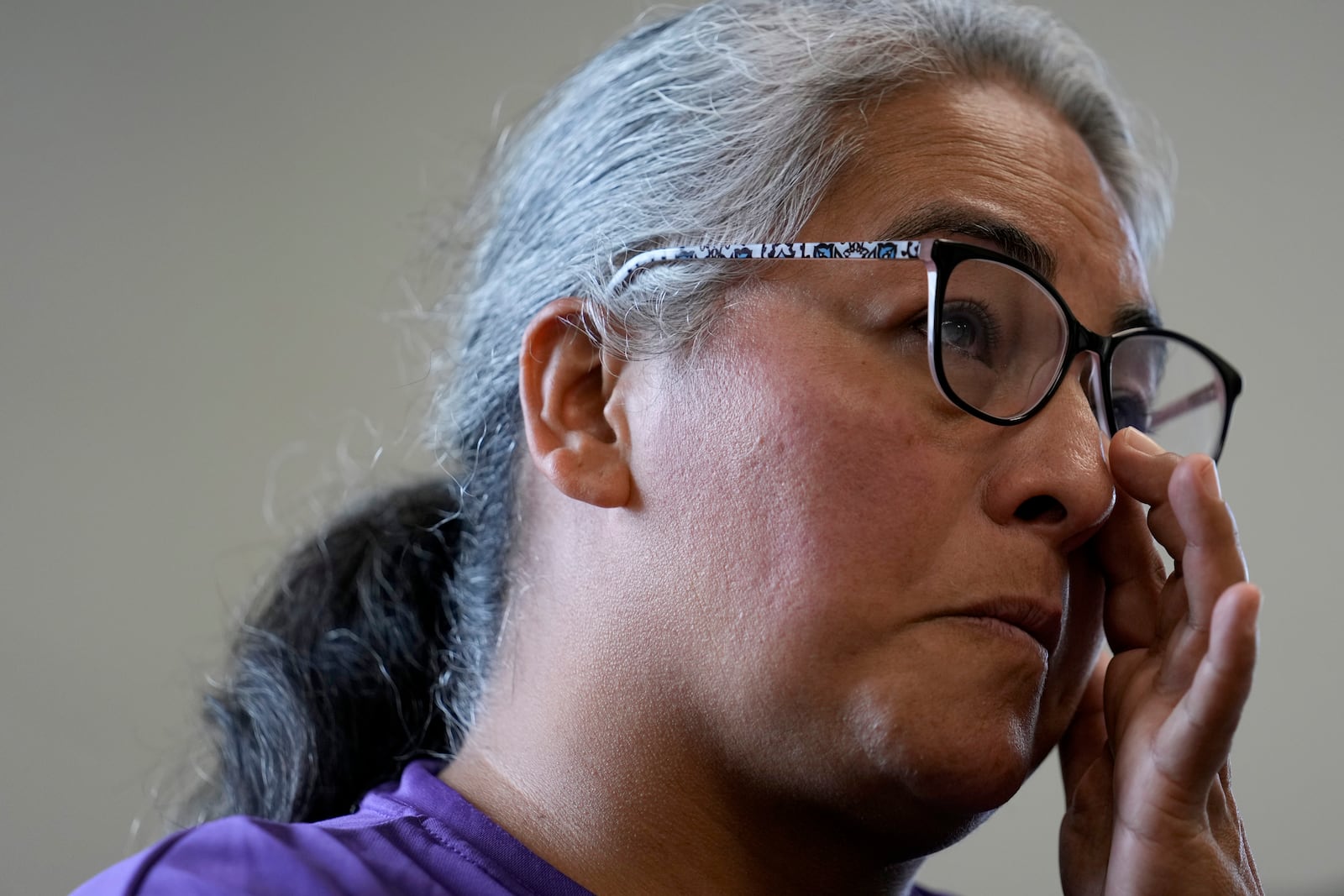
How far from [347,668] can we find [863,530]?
2.65ft

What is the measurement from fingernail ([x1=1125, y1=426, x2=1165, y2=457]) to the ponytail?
2.45 feet

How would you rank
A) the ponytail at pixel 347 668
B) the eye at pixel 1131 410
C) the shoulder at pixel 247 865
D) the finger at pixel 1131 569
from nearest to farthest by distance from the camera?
the shoulder at pixel 247 865, the finger at pixel 1131 569, the eye at pixel 1131 410, the ponytail at pixel 347 668

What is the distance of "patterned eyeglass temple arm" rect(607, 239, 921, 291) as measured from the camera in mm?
1146

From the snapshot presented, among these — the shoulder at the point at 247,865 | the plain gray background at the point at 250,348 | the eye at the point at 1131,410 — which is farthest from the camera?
the plain gray background at the point at 250,348

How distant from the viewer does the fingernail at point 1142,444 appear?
1158 millimetres

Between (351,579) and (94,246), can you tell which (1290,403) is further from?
(94,246)

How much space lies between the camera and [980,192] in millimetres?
1207

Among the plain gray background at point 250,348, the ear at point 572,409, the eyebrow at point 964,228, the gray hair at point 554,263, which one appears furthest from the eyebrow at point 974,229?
the plain gray background at point 250,348

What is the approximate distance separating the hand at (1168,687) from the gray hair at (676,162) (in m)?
0.46

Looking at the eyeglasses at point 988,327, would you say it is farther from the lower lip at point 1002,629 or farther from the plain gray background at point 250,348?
the plain gray background at point 250,348

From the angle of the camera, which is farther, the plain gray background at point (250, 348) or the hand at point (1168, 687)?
the plain gray background at point (250, 348)

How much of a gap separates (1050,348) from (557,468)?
515mm

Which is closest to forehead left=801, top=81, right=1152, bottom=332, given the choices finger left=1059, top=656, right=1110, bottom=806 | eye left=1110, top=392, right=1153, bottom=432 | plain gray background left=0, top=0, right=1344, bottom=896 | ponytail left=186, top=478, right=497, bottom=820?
eye left=1110, top=392, right=1153, bottom=432

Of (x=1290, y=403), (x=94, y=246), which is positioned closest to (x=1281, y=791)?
(x=1290, y=403)
